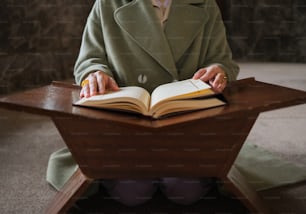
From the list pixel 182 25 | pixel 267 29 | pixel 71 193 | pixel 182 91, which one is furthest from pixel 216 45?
pixel 267 29

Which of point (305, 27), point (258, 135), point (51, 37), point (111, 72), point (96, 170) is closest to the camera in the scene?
point (96, 170)

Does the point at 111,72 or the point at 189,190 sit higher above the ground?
the point at 111,72

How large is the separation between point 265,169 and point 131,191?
323 millimetres

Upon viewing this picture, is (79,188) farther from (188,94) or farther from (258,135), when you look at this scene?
(258,135)

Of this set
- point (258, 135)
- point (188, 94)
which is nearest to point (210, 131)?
point (188, 94)

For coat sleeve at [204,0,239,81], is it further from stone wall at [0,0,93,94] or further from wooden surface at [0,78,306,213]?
stone wall at [0,0,93,94]

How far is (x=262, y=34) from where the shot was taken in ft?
6.30

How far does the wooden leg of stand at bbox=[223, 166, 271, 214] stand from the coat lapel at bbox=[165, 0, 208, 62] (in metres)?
0.24

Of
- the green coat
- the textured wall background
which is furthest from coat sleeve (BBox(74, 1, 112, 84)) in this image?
the textured wall background

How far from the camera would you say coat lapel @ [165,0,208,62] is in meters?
0.77

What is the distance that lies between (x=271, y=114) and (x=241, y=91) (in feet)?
2.07

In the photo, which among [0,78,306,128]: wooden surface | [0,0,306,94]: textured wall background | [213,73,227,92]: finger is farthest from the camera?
[0,0,306,94]: textured wall background

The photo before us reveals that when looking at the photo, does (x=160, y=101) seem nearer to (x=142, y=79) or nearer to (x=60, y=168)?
(x=142, y=79)

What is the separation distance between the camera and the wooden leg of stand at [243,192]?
68 cm
